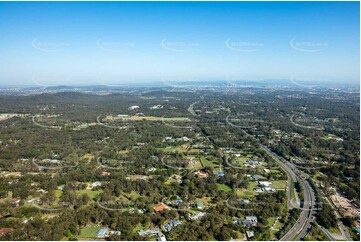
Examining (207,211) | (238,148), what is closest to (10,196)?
(207,211)

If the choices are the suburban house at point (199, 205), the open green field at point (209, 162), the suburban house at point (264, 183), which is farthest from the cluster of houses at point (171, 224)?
the open green field at point (209, 162)

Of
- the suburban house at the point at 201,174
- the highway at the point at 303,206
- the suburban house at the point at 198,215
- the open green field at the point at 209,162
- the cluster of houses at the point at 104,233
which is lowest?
the highway at the point at 303,206

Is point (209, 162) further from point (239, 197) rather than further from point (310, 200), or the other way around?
point (310, 200)

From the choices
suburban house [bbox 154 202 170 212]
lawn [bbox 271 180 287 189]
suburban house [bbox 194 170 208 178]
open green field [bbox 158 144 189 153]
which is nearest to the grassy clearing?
suburban house [bbox 154 202 170 212]

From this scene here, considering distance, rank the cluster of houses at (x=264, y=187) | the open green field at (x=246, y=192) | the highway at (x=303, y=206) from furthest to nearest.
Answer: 1. the cluster of houses at (x=264, y=187)
2. the open green field at (x=246, y=192)
3. the highway at (x=303, y=206)

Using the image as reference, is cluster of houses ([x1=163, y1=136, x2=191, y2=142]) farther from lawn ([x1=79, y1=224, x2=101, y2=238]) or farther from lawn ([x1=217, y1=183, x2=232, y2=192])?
lawn ([x1=79, y1=224, x2=101, y2=238])

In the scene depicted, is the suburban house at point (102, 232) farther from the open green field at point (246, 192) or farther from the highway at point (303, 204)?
the open green field at point (246, 192)

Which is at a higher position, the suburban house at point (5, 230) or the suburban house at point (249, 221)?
the suburban house at point (5, 230)

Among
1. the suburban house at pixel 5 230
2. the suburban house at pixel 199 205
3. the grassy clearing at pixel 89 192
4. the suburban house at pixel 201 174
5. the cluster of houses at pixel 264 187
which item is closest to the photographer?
the suburban house at pixel 5 230

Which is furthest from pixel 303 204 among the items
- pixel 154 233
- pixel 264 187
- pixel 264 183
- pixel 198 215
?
pixel 154 233
